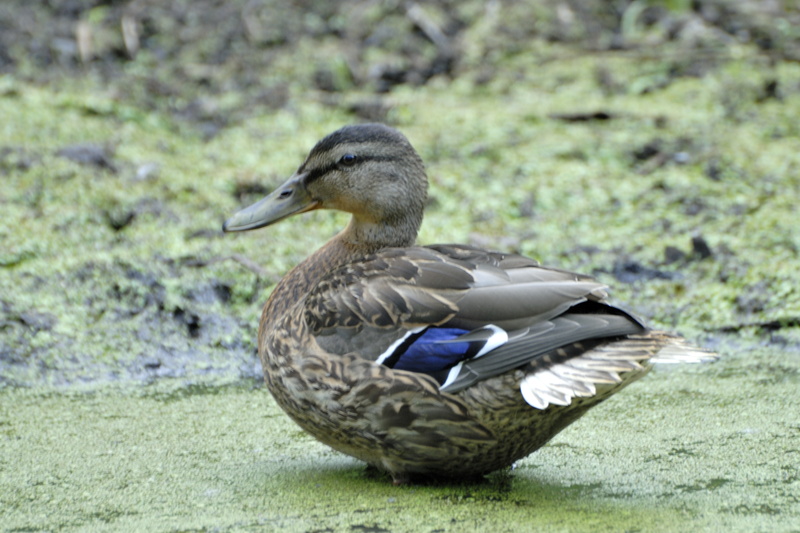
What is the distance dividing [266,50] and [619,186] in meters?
3.39

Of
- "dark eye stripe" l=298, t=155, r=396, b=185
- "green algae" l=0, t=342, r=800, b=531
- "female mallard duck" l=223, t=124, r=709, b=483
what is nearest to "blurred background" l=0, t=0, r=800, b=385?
"green algae" l=0, t=342, r=800, b=531

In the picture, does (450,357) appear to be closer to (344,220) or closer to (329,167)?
(329,167)

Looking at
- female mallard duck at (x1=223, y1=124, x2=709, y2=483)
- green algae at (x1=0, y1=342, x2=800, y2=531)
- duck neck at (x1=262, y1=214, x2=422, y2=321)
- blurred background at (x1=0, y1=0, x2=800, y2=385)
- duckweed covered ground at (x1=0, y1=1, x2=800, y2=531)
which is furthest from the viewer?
blurred background at (x1=0, y1=0, x2=800, y2=385)

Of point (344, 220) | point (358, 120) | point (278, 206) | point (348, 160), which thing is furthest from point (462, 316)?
point (358, 120)

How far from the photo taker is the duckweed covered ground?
2.87 metres

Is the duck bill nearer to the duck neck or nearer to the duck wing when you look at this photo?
the duck neck

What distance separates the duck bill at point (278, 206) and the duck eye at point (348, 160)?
0.54 feet

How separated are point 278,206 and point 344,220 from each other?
1893mm

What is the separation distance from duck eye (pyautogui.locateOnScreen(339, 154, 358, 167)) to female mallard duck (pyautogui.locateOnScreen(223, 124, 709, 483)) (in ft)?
1.47

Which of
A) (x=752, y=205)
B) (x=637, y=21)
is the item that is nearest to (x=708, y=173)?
(x=752, y=205)

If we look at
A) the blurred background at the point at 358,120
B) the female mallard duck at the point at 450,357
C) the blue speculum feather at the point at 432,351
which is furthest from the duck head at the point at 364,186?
the blurred background at the point at 358,120

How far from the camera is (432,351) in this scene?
2.81m

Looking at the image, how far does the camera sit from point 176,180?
570cm

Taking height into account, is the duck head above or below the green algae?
above
